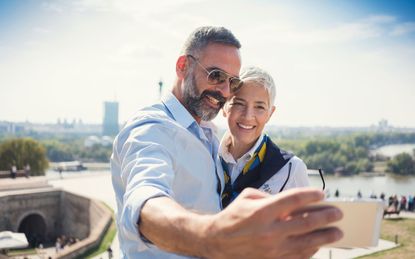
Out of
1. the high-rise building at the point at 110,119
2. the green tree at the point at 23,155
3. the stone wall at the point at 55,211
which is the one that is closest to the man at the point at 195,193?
the stone wall at the point at 55,211

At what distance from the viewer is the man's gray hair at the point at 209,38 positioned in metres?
1.82

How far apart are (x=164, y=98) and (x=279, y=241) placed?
1.26 m

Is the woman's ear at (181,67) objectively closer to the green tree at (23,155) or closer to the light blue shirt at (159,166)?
the light blue shirt at (159,166)

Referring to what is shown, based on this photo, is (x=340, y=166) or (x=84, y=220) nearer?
(x=84, y=220)

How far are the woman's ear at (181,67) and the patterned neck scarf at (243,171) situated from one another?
0.60 metres

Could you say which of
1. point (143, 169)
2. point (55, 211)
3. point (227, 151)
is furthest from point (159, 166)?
point (55, 211)

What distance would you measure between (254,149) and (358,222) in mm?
1531

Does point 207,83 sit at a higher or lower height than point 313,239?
higher

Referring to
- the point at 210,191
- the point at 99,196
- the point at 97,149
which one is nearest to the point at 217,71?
the point at 210,191

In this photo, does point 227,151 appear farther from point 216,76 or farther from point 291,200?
point 291,200

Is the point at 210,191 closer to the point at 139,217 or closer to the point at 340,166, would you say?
the point at 139,217

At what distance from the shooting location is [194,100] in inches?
75.2

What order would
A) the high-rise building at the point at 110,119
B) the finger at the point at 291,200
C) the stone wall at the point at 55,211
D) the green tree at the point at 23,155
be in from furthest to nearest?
the high-rise building at the point at 110,119 → the green tree at the point at 23,155 → the stone wall at the point at 55,211 → the finger at the point at 291,200

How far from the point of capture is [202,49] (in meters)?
1.85
